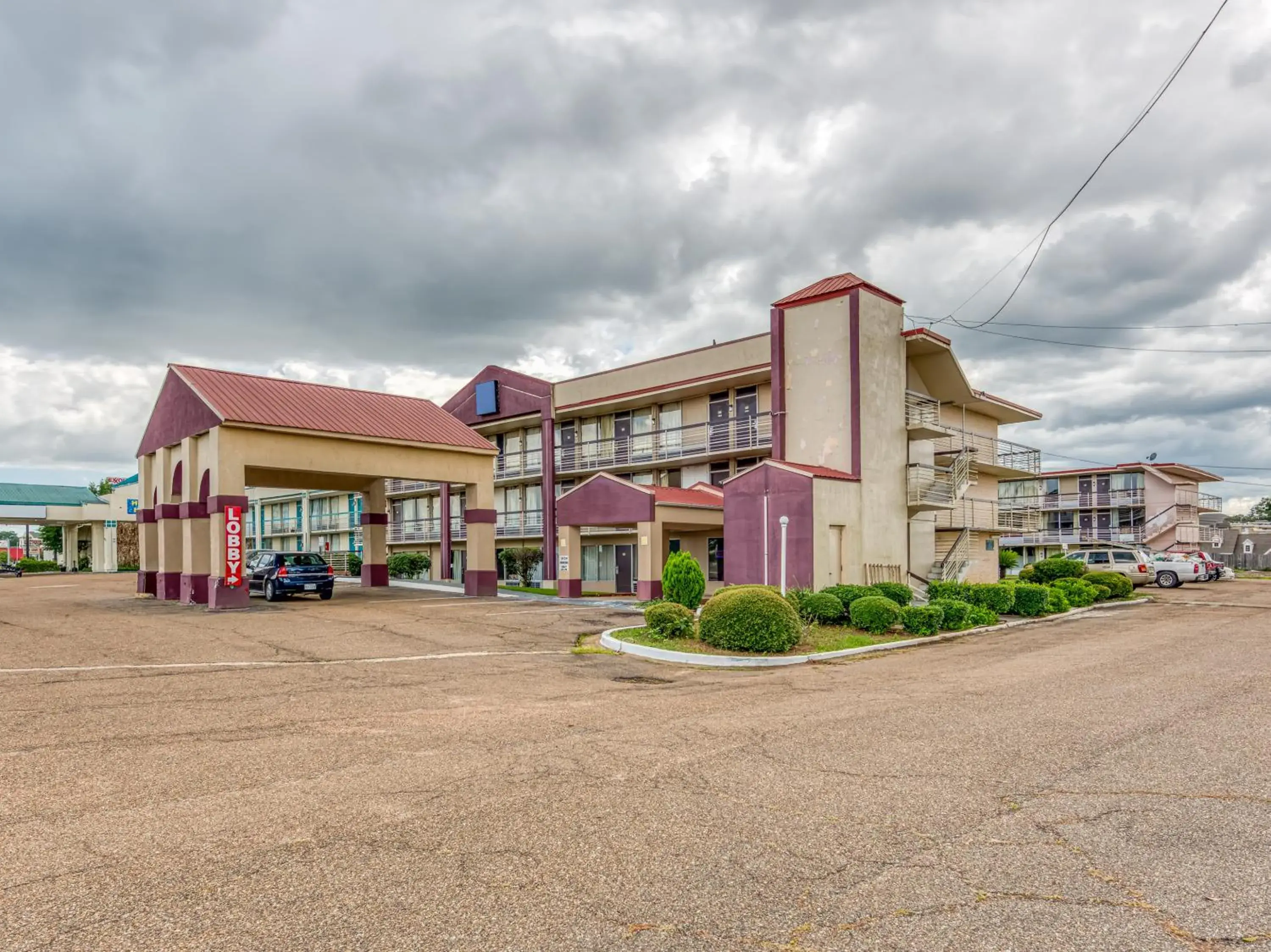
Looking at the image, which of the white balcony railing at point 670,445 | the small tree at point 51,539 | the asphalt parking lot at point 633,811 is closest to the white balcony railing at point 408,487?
the white balcony railing at point 670,445

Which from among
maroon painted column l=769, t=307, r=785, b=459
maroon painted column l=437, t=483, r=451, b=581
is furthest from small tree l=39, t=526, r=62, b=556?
maroon painted column l=769, t=307, r=785, b=459

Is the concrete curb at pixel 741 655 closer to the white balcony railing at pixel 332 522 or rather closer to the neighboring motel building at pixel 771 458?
the neighboring motel building at pixel 771 458

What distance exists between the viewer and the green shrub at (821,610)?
1906 centimetres

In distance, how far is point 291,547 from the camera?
6738 centimetres

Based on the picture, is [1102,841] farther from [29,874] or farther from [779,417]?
[779,417]

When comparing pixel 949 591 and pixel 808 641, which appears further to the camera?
pixel 949 591

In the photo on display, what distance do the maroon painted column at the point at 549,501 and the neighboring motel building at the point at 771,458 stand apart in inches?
3.4

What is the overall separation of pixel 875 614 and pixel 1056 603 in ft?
30.4

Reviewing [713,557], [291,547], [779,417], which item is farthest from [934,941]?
[291,547]

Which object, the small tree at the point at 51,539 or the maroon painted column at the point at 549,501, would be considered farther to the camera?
the small tree at the point at 51,539

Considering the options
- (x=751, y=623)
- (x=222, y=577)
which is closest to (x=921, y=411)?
(x=751, y=623)

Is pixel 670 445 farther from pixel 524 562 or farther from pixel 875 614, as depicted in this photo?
pixel 875 614

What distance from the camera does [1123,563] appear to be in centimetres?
3659

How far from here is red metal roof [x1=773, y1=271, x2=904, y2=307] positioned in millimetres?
26156
